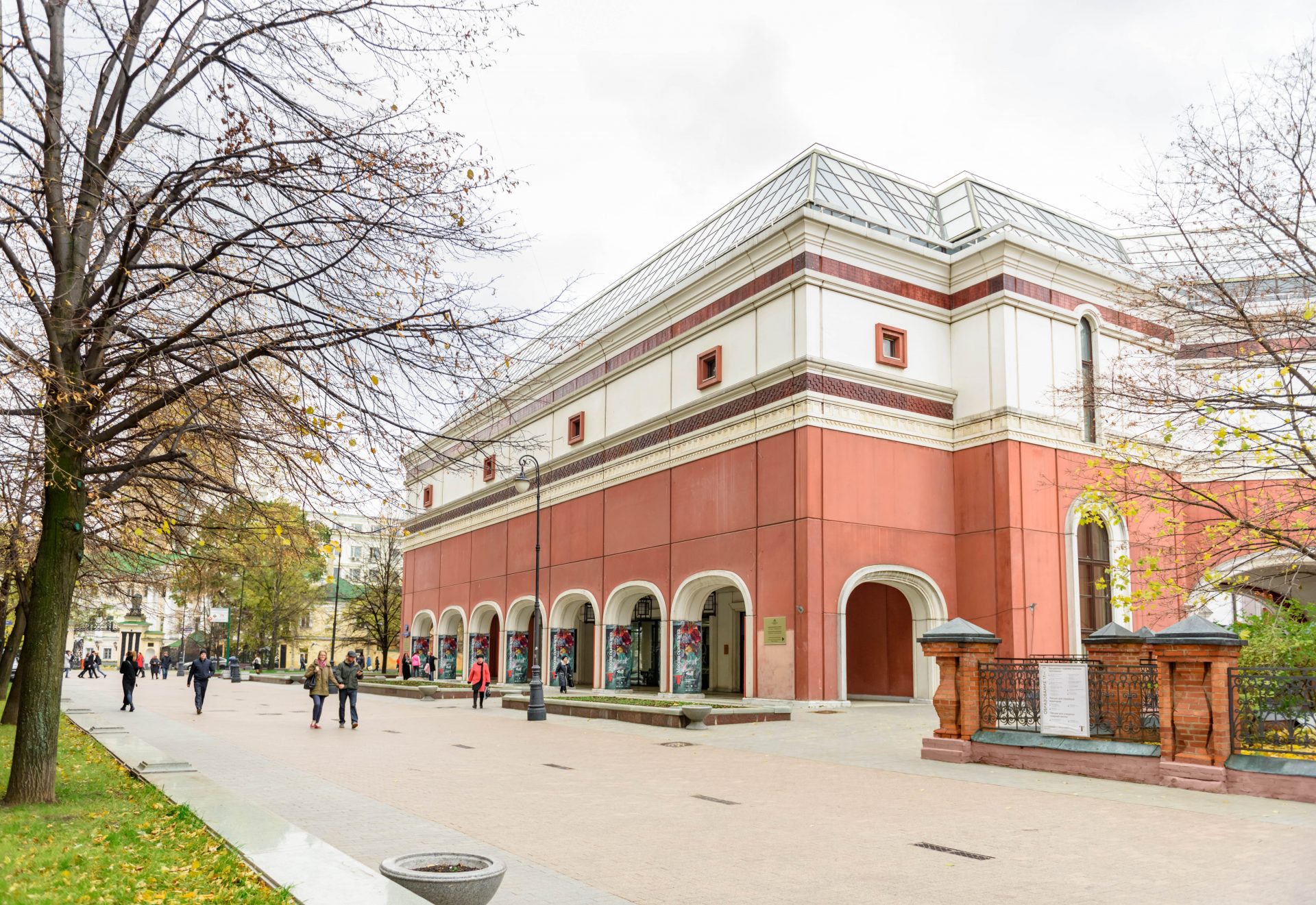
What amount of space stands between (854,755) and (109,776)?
11.0 meters

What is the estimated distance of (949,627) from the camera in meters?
16.0

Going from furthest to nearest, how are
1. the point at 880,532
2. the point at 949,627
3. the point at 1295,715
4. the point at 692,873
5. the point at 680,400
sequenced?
1. the point at 680,400
2. the point at 880,532
3. the point at 949,627
4. the point at 1295,715
5. the point at 692,873

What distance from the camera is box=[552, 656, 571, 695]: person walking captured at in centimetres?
3756

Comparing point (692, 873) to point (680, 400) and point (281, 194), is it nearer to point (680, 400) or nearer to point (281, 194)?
point (281, 194)

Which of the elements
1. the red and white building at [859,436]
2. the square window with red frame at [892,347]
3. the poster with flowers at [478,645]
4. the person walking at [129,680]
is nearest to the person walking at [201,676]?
the person walking at [129,680]

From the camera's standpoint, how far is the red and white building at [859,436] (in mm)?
29000

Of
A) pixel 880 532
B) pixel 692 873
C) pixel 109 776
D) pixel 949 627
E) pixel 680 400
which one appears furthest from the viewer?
pixel 680 400

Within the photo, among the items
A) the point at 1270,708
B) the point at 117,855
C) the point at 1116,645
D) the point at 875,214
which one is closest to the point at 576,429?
the point at 875,214

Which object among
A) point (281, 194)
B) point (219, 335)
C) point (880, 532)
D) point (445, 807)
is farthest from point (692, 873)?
point (880, 532)

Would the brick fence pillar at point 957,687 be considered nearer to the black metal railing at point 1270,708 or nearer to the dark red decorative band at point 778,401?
the black metal railing at point 1270,708

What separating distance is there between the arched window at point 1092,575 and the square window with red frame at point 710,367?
12046 millimetres

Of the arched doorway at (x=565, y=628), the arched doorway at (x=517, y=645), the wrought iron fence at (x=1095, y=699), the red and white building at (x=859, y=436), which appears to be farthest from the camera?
the arched doorway at (x=517, y=645)

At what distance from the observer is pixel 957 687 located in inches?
623

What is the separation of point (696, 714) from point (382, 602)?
54.6 m
